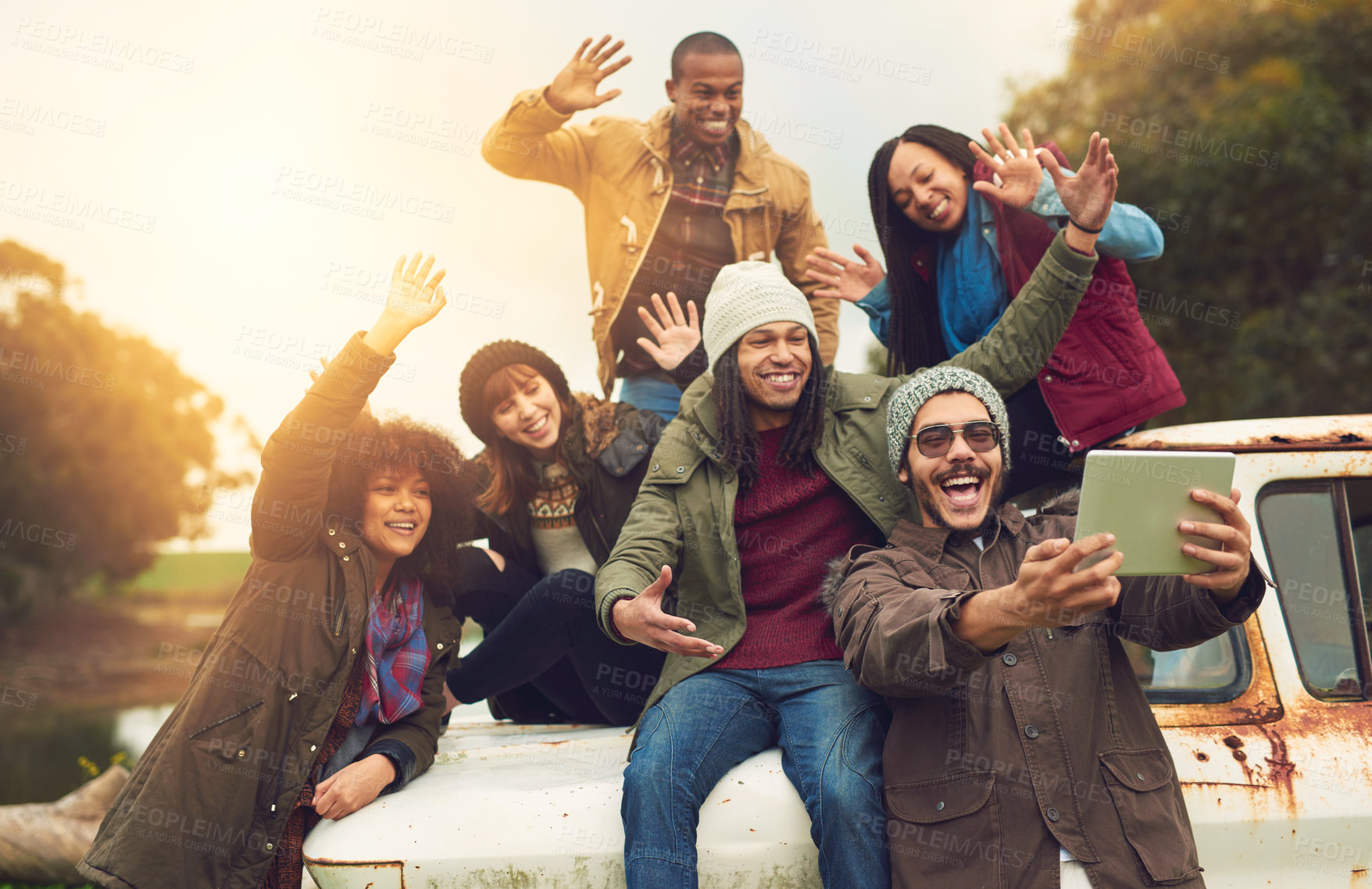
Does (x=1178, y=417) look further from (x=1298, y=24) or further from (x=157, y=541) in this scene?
(x=157, y=541)

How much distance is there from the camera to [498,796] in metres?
2.12

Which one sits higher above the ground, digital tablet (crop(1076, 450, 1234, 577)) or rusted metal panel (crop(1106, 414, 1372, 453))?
rusted metal panel (crop(1106, 414, 1372, 453))

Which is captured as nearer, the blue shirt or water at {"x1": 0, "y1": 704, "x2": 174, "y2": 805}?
the blue shirt

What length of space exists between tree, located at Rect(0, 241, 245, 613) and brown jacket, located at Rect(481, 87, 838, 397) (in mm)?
19382

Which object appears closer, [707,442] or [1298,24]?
[707,442]

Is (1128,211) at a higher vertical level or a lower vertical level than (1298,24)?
lower

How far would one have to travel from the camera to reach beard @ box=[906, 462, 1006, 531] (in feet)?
7.43

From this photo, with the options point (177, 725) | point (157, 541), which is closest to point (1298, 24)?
point (177, 725)

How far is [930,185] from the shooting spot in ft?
10.1

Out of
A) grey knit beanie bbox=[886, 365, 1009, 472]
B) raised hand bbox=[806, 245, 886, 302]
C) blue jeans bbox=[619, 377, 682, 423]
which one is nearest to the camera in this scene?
grey knit beanie bbox=[886, 365, 1009, 472]

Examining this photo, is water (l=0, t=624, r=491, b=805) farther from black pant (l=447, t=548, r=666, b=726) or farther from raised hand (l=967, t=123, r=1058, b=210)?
raised hand (l=967, t=123, r=1058, b=210)

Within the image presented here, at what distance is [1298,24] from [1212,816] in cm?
1184

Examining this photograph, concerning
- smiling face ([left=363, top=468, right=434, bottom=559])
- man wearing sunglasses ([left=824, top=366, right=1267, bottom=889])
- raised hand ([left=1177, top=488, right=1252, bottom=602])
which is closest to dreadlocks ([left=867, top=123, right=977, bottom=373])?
man wearing sunglasses ([left=824, top=366, right=1267, bottom=889])

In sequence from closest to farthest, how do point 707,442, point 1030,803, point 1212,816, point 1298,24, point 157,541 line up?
point 1030,803, point 1212,816, point 707,442, point 1298,24, point 157,541
